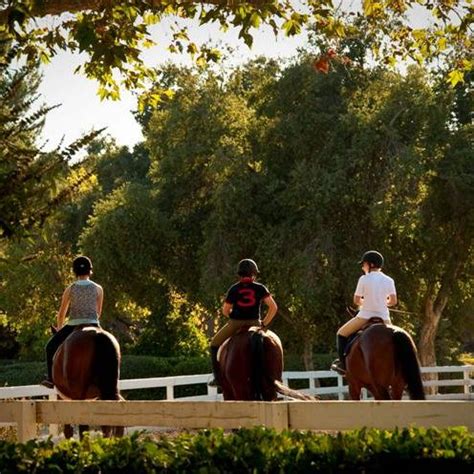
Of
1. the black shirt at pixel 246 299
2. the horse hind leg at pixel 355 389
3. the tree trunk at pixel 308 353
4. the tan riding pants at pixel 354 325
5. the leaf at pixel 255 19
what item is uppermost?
the tree trunk at pixel 308 353

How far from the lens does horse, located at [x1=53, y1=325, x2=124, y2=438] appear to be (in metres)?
14.2

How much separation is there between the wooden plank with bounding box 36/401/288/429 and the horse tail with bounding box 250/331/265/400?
455cm

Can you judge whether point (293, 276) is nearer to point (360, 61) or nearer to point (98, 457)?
point (360, 61)

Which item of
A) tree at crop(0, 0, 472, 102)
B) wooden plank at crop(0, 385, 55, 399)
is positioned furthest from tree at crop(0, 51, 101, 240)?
wooden plank at crop(0, 385, 55, 399)

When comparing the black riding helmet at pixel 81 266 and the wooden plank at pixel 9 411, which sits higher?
the black riding helmet at pixel 81 266

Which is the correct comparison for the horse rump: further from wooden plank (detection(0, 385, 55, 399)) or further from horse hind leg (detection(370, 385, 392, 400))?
wooden plank (detection(0, 385, 55, 399))

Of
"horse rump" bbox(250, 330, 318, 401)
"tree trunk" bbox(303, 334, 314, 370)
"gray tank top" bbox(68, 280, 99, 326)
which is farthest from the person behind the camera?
"tree trunk" bbox(303, 334, 314, 370)

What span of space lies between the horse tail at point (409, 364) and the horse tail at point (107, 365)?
3583mm

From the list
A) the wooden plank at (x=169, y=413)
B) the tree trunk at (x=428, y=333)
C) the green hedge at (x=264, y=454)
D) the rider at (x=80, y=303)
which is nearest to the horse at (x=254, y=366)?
the rider at (x=80, y=303)

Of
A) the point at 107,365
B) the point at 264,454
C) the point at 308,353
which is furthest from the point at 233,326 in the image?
the point at 308,353

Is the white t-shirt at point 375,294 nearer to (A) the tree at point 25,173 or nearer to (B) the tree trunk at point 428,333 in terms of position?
(A) the tree at point 25,173

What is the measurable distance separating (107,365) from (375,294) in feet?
12.2

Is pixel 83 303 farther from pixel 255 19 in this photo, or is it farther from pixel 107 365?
pixel 255 19

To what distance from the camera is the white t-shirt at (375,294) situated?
15.2 metres
